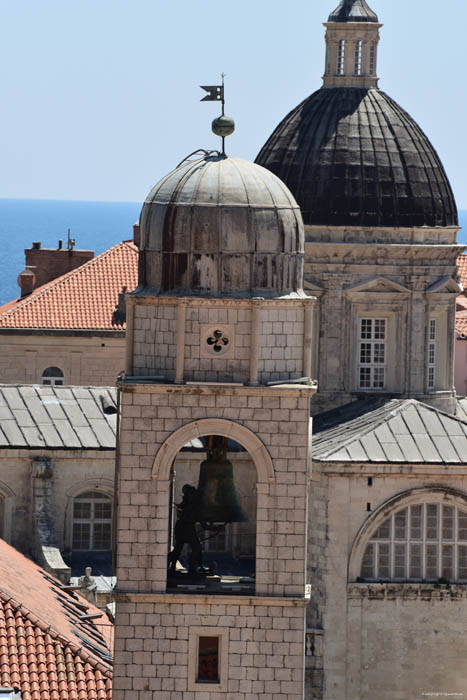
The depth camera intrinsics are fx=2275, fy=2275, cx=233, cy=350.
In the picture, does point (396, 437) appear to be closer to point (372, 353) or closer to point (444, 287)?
point (372, 353)

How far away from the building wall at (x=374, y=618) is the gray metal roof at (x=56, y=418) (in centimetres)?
636

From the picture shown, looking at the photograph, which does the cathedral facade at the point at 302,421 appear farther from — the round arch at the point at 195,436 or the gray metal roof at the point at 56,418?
the gray metal roof at the point at 56,418

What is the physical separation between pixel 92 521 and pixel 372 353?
8020mm

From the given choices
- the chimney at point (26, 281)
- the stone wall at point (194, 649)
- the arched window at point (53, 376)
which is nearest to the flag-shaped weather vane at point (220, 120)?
the stone wall at point (194, 649)

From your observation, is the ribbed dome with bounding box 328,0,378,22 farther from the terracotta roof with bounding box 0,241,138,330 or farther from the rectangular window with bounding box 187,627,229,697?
the rectangular window with bounding box 187,627,229,697

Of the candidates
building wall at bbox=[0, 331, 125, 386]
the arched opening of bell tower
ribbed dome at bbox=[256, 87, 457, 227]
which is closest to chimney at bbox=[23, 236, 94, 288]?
building wall at bbox=[0, 331, 125, 386]

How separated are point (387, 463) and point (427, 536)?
6.35 ft

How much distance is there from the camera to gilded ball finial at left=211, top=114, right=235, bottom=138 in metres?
33.3

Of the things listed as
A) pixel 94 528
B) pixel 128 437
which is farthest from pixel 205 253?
pixel 94 528

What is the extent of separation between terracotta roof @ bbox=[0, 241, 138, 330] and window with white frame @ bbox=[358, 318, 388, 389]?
24593 millimetres

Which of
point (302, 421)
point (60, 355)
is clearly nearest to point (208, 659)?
point (302, 421)

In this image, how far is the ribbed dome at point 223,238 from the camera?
32.0m

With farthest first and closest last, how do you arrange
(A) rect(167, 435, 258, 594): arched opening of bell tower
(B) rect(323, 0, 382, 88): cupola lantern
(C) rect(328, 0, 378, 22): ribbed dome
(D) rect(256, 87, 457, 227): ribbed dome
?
(C) rect(328, 0, 378, 22): ribbed dome
(B) rect(323, 0, 382, 88): cupola lantern
(D) rect(256, 87, 457, 227): ribbed dome
(A) rect(167, 435, 258, 594): arched opening of bell tower

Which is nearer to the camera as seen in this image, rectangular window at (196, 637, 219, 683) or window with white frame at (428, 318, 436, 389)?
rectangular window at (196, 637, 219, 683)
